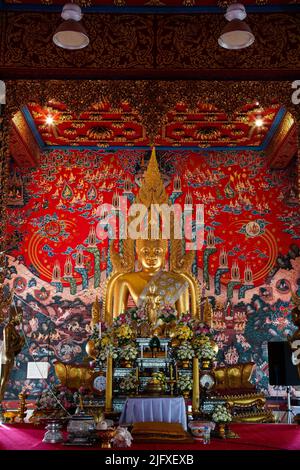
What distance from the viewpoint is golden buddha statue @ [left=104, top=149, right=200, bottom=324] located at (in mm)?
8438

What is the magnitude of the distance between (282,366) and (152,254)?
93.2 inches

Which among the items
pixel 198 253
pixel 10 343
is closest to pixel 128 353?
pixel 10 343

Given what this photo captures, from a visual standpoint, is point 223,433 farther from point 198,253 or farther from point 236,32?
point 198,253

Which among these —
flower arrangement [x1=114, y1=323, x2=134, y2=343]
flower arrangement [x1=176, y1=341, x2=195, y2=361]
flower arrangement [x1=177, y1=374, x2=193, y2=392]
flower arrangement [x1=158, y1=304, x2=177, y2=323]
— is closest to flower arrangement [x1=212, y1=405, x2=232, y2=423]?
flower arrangement [x1=177, y1=374, x2=193, y2=392]

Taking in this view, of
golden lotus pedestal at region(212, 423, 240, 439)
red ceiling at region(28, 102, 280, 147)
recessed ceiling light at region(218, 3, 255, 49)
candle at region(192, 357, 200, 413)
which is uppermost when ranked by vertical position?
red ceiling at region(28, 102, 280, 147)

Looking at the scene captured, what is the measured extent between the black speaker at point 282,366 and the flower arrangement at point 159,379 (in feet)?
6.62

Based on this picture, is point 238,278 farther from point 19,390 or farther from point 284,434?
point 284,434

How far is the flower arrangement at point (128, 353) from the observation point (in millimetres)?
6238

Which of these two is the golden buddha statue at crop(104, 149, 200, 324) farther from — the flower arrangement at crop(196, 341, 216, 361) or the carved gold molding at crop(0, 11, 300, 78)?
the carved gold molding at crop(0, 11, 300, 78)

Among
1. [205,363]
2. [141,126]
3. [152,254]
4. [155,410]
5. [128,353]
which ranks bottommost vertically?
[155,410]

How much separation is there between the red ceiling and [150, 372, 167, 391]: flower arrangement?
3.86 metres

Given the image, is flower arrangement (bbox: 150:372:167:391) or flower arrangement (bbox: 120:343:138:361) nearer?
flower arrangement (bbox: 150:372:167:391)

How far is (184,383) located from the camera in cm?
611

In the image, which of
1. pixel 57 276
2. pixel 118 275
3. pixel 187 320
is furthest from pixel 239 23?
pixel 57 276
